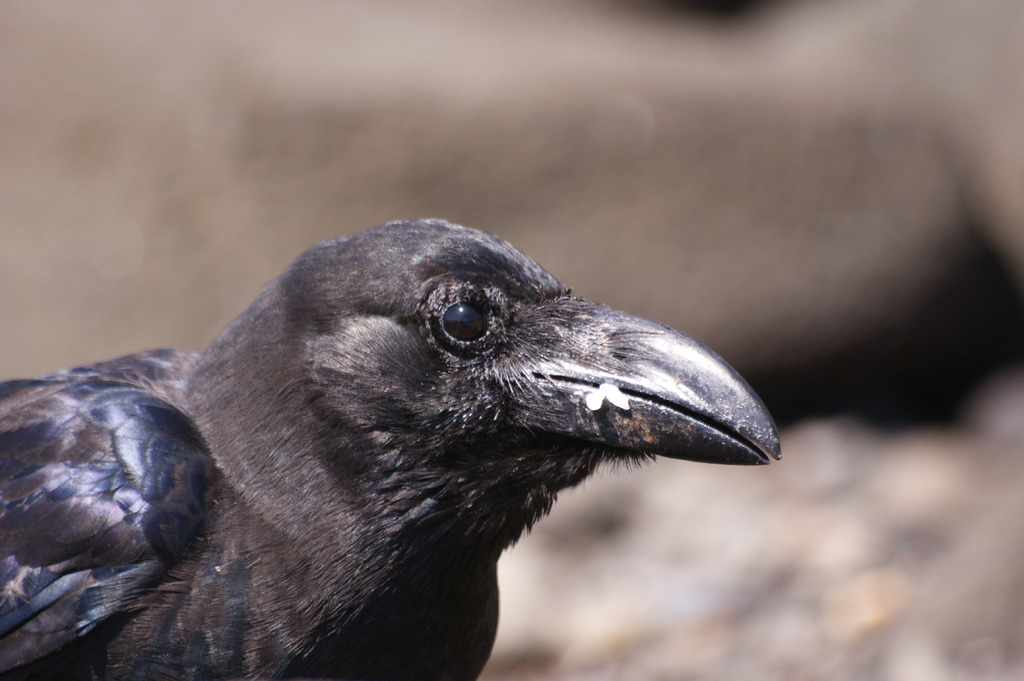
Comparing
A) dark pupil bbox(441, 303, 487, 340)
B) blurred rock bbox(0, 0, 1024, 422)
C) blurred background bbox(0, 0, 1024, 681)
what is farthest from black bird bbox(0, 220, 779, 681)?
blurred rock bbox(0, 0, 1024, 422)

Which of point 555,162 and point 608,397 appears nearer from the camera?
point 608,397

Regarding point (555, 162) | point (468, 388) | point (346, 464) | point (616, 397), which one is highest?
point (555, 162)

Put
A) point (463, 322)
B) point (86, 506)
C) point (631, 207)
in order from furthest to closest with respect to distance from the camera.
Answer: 1. point (631, 207)
2. point (463, 322)
3. point (86, 506)

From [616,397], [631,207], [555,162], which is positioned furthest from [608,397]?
[631,207]

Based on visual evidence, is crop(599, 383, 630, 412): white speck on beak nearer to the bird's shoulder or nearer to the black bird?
the black bird

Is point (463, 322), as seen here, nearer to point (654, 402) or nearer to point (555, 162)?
point (654, 402)

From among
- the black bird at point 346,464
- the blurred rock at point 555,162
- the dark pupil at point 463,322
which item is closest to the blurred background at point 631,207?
the blurred rock at point 555,162

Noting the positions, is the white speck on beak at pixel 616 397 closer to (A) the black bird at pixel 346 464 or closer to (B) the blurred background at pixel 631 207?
(A) the black bird at pixel 346 464
